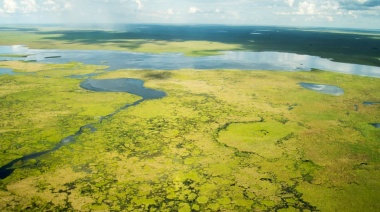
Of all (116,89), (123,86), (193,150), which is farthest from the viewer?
(123,86)

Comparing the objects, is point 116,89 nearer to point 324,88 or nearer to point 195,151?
point 195,151

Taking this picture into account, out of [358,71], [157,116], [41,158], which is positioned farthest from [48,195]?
[358,71]

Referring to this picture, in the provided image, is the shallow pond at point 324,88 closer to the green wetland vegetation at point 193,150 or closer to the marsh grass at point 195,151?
the green wetland vegetation at point 193,150

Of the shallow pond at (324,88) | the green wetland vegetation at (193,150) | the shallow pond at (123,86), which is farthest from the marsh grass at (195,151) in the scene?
the shallow pond at (123,86)

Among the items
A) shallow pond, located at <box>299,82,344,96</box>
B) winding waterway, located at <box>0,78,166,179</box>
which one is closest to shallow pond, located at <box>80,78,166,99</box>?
winding waterway, located at <box>0,78,166,179</box>

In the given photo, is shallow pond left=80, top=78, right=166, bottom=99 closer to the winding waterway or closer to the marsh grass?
the winding waterway

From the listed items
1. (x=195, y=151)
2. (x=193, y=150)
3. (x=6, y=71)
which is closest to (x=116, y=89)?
(x=193, y=150)
